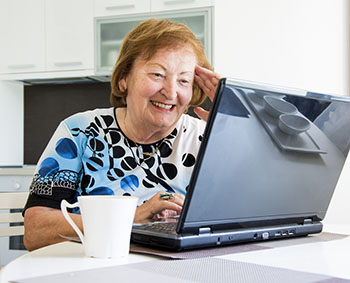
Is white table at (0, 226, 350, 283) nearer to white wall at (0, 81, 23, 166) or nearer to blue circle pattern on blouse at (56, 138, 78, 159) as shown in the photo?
blue circle pattern on blouse at (56, 138, 78, 159)

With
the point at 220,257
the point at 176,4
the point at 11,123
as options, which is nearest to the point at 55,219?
the point at 220,257

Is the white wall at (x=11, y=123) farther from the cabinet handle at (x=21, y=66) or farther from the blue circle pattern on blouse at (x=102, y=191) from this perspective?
the blue circle pattern on blouse at (x=102, y=191)

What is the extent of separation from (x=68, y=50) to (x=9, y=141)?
2.99 ft

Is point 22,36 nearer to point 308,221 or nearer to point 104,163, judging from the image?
point 104,163

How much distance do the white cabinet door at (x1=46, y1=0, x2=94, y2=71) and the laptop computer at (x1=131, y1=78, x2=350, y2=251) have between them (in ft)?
8.71

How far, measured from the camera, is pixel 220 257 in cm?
78

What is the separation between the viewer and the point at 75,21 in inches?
135

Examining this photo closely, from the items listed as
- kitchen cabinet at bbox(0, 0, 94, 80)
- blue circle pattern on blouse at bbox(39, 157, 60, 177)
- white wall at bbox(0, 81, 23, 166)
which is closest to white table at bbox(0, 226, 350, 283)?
blue circle pattern on blouse at bbox(39, 157, 60, 177)

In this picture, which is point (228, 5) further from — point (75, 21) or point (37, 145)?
point (37, 145)

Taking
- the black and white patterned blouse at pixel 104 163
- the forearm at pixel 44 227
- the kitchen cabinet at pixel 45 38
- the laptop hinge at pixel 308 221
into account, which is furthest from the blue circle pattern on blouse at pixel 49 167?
the kitchen cabinet at pixel 45 38

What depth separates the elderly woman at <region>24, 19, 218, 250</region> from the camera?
4.38 feet

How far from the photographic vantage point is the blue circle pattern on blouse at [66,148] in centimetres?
131

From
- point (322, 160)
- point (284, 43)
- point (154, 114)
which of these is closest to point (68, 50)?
point (284, 43)

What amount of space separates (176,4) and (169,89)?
6.35 ft
